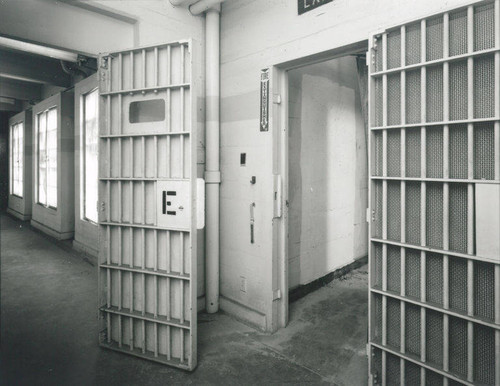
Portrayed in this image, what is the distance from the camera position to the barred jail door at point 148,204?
2543mm

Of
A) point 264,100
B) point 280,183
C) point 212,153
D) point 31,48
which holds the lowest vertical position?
point 280,183

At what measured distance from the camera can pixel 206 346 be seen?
2.82m

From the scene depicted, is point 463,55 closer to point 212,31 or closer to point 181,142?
point 181,142

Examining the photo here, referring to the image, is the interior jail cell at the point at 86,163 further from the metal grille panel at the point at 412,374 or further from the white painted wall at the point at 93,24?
the metal grille panel at the point at 412,374

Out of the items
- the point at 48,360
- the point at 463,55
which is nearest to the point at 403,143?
the point at 463,55

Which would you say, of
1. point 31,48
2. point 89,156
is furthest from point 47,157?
point 31,48

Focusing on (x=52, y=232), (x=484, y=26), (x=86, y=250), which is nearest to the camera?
(x=484, y=26)

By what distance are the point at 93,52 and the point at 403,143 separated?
2646 mm

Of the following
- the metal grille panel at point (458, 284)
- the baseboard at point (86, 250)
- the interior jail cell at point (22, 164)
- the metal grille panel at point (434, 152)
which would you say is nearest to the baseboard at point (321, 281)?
the metal grille panel at point (458, 284)

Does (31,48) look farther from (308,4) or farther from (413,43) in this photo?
(413,43)

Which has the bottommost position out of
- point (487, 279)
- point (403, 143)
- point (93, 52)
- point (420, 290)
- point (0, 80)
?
point (420, 290)

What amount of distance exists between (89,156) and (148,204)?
3.81m

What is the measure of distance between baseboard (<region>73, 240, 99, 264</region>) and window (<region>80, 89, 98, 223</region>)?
0.50 m

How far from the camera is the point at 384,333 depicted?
2.18 metres
